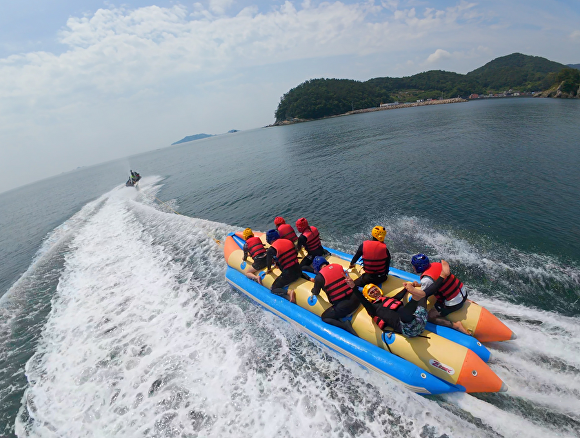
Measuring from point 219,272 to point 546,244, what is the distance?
10849mm

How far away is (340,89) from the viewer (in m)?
133

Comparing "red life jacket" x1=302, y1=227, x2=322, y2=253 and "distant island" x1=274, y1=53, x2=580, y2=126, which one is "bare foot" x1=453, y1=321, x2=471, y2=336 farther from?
"distant island" x1=274, y1=53, x2=580, y2=126

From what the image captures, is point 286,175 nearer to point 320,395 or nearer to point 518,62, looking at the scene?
point 320,395

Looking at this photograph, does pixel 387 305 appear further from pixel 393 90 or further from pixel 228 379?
pixel 393 90

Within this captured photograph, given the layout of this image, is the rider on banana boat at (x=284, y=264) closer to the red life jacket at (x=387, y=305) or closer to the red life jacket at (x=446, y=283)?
the red life jacket at (x=387, y=305)

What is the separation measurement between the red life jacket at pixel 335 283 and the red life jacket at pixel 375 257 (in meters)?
0.80

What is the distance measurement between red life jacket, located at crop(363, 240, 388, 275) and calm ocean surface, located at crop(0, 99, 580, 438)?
2.11m

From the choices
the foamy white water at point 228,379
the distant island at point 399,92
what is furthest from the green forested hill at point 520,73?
the foamy white water at point 228,379

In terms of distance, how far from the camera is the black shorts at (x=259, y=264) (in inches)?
304

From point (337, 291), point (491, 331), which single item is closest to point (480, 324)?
point (491, 331)

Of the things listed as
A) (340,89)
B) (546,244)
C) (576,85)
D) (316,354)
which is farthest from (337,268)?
(340,89)

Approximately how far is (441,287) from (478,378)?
1.50 metres

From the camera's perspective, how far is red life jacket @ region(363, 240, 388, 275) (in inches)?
224

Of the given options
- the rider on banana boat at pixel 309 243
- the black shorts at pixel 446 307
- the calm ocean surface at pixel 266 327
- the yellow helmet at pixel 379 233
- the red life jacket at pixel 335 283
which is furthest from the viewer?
the rider on banana boat at pixel 309 243
